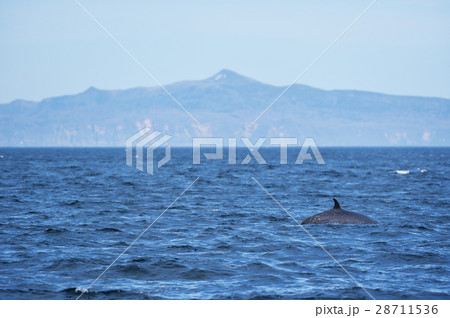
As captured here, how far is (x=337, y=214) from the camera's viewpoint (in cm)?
2692

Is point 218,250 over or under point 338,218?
under

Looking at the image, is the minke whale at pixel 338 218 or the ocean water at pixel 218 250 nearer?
the ocean water at pixel 218 250

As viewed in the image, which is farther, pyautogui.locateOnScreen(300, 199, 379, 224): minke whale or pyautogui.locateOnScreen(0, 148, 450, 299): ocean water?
pyautogui.locateOnScreen(300, 199, 379, 224): minke whale

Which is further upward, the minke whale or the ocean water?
the minke whale

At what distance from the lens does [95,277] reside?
18031mm

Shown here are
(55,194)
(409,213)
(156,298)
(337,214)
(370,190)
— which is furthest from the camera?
(370,190)

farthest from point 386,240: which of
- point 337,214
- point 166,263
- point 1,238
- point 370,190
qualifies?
point 370,190

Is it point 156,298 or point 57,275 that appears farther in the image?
point 57,275

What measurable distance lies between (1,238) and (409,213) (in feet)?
64.2

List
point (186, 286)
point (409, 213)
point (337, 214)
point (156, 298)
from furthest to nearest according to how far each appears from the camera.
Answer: point (409, 213) < point (337, 214) < point (186, 286) < point (156, 298)

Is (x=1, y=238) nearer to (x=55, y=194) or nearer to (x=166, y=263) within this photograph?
(x=166, y=263)

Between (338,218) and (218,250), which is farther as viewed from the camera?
(338,218)

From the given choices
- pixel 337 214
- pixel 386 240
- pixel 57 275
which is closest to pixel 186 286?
pixel 57 275

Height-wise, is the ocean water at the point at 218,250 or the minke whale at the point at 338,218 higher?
the minke whale at the point at 338,218
